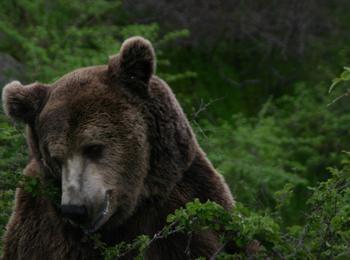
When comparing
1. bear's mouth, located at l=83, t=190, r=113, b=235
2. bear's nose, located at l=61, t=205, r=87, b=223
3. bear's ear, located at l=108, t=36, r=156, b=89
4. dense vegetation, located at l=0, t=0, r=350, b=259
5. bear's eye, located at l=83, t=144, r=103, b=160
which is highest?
bear's ear, located at l=108, t=36, r=156, b=89

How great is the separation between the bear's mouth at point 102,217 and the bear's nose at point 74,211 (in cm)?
21

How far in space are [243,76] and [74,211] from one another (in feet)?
31.6

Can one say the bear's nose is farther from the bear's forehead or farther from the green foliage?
the bear's forehead

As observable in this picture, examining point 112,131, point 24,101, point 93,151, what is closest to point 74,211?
point 93,151

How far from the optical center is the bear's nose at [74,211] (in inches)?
208

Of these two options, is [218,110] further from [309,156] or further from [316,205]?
[316,205]

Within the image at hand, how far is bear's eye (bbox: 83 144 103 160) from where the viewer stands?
562 cm

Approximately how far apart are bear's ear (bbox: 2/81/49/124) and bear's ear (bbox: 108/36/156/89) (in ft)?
1.53

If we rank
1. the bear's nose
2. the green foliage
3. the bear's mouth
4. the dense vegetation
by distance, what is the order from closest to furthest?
the green foliage
the bear's nose
the bear's mouth
the dense vegetation

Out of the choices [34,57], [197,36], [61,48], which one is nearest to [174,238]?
[34,57]

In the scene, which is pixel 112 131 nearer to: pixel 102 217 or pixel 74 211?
pixel 102 217

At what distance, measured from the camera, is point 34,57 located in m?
11.3

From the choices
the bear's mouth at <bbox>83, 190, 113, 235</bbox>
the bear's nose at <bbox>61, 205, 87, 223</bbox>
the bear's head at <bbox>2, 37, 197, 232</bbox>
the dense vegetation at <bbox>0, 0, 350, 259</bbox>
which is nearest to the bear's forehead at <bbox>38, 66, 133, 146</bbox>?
the bear's head at <bbox>2, 37, 197, 232</bbox>

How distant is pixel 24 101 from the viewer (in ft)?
19.4
